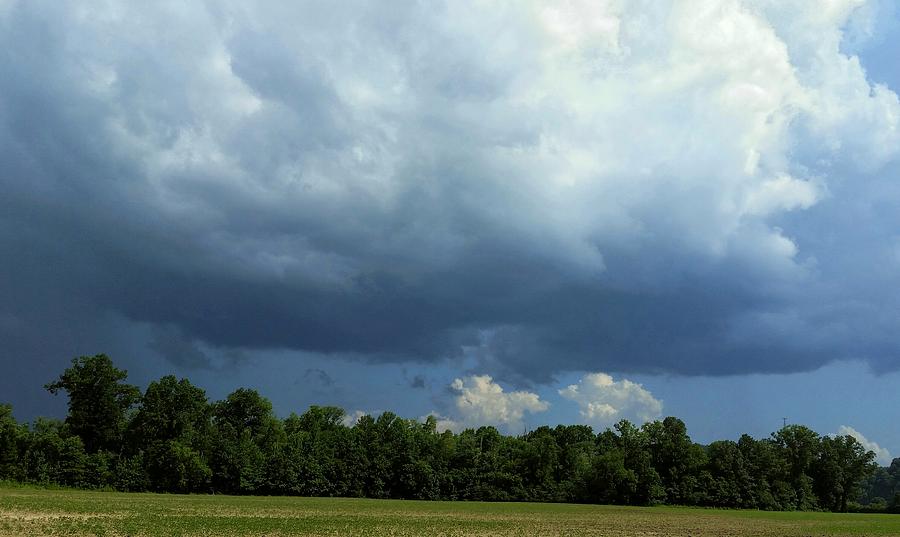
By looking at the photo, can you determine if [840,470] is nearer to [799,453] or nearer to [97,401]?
[799,453]

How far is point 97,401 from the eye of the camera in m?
112

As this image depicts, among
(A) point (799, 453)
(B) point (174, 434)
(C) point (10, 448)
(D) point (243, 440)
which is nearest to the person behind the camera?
(C) point (10, 448)

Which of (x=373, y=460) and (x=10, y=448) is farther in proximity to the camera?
(x=373, y=460)

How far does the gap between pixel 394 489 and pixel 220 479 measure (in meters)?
28.7

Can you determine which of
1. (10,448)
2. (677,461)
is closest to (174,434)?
(10,448)

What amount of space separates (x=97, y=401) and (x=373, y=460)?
47.2 m

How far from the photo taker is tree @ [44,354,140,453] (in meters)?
110

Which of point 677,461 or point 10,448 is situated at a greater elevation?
point 677,461

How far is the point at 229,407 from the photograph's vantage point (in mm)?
138250

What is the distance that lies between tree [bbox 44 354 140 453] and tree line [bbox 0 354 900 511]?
6.6 inches

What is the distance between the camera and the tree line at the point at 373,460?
102 meters

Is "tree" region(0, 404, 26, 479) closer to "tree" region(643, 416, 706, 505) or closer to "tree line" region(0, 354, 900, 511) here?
"tree line" region(0, 354, 900, 511)

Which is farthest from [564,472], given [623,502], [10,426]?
[10,426]

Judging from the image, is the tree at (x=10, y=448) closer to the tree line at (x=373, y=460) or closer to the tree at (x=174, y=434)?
the tree line at (x=373, y=460)
